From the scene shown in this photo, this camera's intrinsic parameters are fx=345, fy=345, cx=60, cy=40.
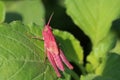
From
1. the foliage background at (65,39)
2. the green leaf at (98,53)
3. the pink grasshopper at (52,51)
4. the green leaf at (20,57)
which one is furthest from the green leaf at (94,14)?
the green leaf at (20,57)

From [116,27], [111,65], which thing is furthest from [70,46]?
[116,27]

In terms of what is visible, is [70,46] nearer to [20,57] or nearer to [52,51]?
[52,51]

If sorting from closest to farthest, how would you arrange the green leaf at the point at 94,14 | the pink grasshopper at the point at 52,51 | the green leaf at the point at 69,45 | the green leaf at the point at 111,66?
the pink grasshopper at the point at 52,51 → the green leaf at the point at 111,66 → the green leaf at the point at 69,45 → the green leaf at the point at 94,14

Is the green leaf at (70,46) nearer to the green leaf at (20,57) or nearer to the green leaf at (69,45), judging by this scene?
the green leaf at (69,45)

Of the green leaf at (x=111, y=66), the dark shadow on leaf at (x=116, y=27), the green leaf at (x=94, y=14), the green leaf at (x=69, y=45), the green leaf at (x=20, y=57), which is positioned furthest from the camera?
the dark shadow on leaf at (x=116, y=27)

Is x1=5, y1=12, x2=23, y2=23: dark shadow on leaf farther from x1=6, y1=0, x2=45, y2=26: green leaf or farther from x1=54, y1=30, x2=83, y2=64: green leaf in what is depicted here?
x1=54, y1=30, x2=83, y2=64: green leaf

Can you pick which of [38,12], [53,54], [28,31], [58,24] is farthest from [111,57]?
[58,24]

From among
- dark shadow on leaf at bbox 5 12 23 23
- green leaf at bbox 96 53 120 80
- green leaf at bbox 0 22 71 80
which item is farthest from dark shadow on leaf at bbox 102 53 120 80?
dark shadow on leaf at bbox 5 12 23 23
